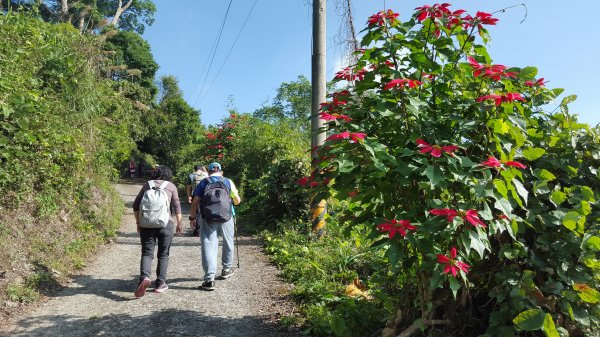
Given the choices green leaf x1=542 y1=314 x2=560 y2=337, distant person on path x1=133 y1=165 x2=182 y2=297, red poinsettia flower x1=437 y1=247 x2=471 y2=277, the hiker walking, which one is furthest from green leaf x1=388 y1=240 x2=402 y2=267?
the hiker walking

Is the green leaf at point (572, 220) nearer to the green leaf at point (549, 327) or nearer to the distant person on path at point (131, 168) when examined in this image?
the green leaf at point (549, 327)

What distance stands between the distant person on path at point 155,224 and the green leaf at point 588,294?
4.28 m

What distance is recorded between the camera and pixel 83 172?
9094 mm

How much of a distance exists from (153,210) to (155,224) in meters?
0.17

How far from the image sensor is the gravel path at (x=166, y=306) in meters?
4.30

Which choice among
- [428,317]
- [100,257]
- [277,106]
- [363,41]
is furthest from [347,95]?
[277,106]

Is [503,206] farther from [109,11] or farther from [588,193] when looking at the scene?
[109,11]

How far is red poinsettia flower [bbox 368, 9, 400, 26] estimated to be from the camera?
3.04m

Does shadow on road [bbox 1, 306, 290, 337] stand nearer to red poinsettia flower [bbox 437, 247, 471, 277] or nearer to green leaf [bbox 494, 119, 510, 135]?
red poinsettia flower [bbox 437, 247, 471, 277]

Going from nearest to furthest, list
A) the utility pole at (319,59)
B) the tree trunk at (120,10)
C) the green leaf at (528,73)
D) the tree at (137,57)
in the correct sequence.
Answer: the green leaf at (528,73), the utility pole at (319,59), the tree at (137,57), the tree trunk at (120,10)

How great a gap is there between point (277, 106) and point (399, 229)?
48.5 meters

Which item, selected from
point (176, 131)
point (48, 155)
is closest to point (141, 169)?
point (176, 131)

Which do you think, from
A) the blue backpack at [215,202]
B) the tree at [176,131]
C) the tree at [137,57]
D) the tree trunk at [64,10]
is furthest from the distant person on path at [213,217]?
the tree trunk at [64,10]

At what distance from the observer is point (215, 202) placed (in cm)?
567
